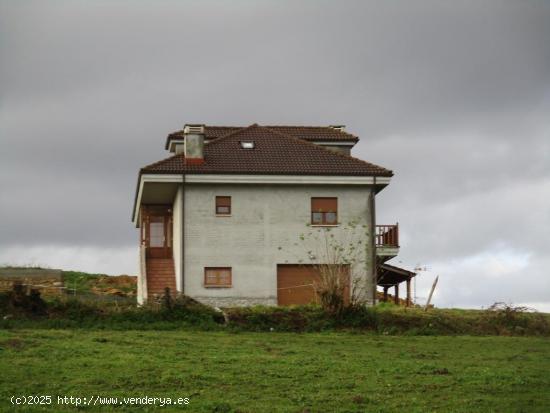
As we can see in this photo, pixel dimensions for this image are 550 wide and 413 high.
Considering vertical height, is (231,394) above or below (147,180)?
below

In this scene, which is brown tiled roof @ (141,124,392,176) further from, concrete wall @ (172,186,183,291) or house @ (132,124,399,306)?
concrete wall @ (172,186,183,291)

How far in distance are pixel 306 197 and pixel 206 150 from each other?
4.21 m

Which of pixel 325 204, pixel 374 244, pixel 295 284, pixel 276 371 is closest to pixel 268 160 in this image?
pixel 325 204

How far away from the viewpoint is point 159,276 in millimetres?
42875

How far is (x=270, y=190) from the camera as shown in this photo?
4175 centimetres

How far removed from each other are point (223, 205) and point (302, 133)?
28.0 feet

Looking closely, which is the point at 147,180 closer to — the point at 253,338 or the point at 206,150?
the point at 206,150

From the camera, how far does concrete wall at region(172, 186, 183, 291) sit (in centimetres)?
4131

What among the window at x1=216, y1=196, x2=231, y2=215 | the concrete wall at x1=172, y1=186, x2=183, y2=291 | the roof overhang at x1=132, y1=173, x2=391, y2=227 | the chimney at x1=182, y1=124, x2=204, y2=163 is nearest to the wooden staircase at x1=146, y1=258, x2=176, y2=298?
the concrete wall at x1=172, y1=186, x2=183, y2=291

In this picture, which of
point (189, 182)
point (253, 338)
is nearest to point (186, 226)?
point (189, 182)

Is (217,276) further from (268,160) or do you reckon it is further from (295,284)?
(268,160)

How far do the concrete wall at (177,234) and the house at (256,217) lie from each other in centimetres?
5

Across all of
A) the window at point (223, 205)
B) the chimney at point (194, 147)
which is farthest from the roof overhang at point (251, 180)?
the chimney at point (194, 147)

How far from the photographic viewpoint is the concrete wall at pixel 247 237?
40938 mm
